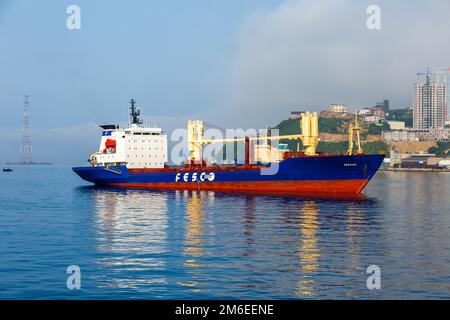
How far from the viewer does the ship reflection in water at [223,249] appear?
17.5 meters

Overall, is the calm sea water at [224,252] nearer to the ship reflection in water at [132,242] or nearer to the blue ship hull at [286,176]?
the ship reflection in water at [132,242]

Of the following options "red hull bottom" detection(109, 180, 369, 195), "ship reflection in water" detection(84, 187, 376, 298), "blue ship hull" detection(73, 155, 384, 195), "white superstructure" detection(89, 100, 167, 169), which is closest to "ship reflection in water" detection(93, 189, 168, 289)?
"ship reflection in water" detection(84, 187, 376, 298)

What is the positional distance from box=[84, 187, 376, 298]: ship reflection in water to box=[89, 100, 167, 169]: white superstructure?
93.6 feet

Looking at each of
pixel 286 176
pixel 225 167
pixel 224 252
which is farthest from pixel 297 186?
pixel 224 252

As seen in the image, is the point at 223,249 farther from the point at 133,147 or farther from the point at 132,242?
the point at 133,147

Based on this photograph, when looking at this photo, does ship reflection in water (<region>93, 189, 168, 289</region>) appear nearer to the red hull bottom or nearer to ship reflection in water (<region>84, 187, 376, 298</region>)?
ship reflection in water (<region>84, 187, 376, 298</region>)

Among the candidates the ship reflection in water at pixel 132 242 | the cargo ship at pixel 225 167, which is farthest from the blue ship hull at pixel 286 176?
the ship reflection in water at pixel 132 242

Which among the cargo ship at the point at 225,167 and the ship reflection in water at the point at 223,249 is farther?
the cargo ship at the point at 225,167

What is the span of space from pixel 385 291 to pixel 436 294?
1558 mm

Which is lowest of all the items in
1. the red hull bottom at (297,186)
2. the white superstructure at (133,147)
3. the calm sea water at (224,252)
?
the calm sea water at (224,252)
